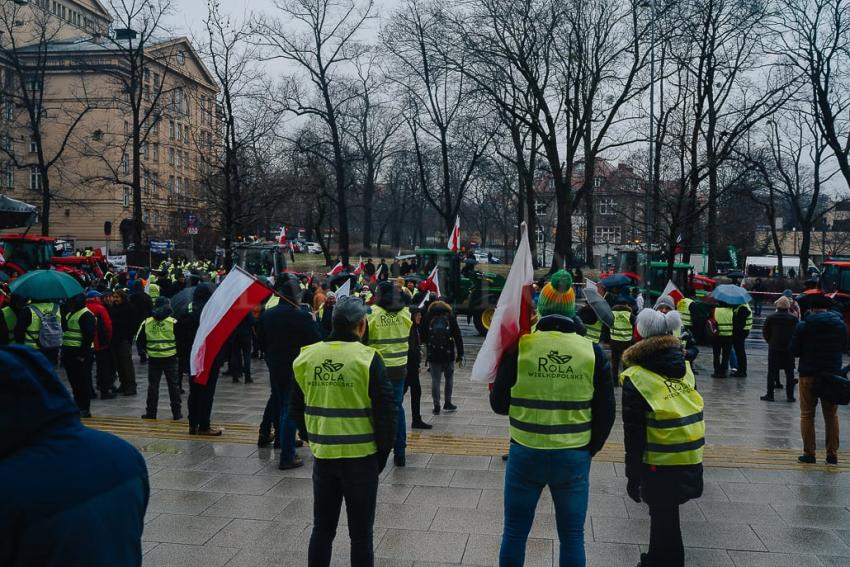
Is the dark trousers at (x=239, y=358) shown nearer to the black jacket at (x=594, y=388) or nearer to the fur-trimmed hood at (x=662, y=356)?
the black jacket at (x=594, y=388)

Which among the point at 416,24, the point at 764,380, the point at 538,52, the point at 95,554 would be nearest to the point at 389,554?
the point at 95,554

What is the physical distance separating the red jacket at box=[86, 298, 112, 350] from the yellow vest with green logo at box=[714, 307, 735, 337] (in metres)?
11.3

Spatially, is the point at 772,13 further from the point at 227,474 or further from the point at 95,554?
the point at 95,554

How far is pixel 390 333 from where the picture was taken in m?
8.05

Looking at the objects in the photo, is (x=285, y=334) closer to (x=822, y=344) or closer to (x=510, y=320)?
(x=510, y=320)

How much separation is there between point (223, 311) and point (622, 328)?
8.25 metres

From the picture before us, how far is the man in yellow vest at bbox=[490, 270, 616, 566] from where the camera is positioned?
4.35 meters

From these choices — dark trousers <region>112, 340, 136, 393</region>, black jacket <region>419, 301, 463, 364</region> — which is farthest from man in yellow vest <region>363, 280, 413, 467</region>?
dark trousers <region>112, 340, 136, 393</region>

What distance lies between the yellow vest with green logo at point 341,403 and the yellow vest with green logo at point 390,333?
342 cm

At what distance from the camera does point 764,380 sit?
1528cm

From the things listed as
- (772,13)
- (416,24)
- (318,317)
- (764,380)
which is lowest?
(764,380)

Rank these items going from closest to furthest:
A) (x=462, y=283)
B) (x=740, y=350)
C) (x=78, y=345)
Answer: (x=78, y=345) → (x=740, y=350) → (x=462, y=283)

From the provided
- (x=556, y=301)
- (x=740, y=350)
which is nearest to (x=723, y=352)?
(x=740, y=350)

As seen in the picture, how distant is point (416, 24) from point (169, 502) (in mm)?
28901
